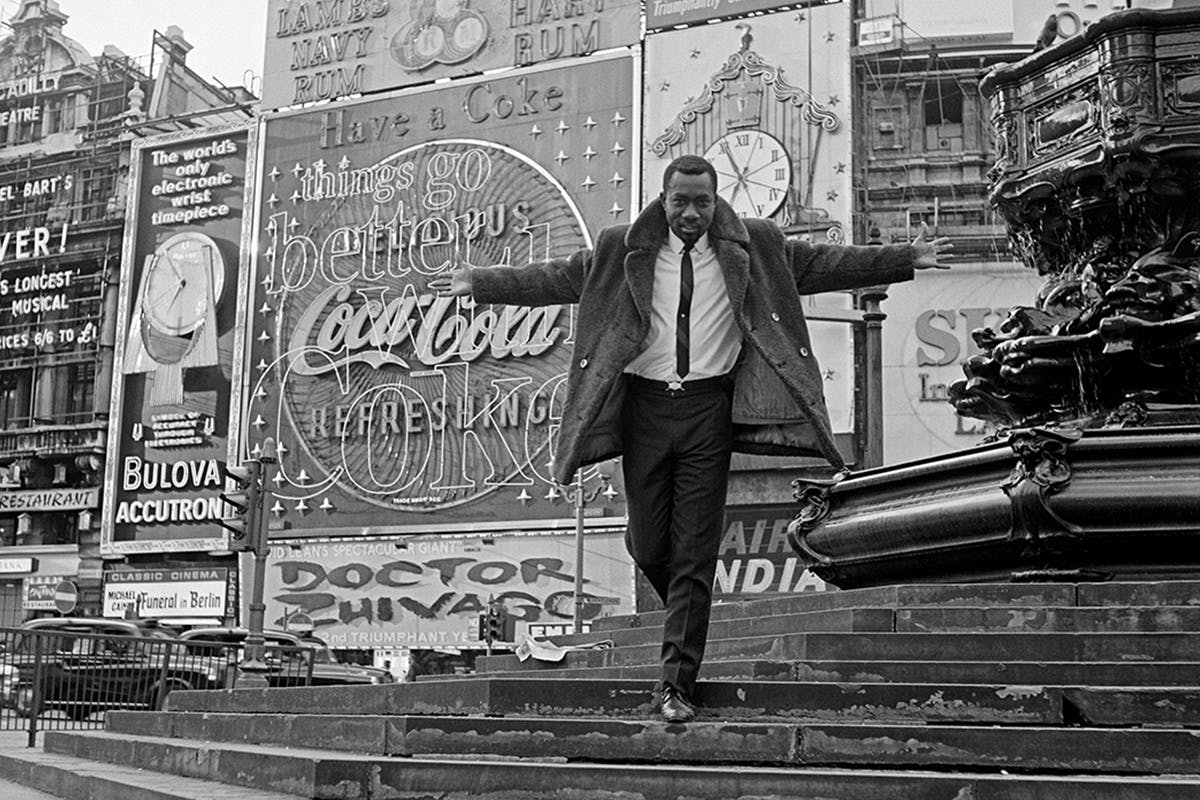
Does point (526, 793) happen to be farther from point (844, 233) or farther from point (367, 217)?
point (367, 217)

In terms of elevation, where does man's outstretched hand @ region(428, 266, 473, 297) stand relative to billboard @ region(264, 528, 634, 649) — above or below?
above

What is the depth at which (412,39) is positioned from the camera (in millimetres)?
38750

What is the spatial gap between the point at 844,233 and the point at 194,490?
59.2 ft

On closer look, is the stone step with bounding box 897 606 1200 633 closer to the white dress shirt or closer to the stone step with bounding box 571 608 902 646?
the stone step with bounding box 571 608 902 646

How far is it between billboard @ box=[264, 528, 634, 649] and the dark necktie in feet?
87.1

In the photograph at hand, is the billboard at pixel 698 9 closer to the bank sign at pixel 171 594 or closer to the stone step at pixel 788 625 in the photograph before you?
the bank sign at pixel 171 594

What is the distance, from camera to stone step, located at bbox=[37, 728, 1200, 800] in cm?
345

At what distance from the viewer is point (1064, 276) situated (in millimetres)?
7859

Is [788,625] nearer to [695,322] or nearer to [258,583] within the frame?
[695,322]

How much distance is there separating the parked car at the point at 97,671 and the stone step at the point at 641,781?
6.81 m

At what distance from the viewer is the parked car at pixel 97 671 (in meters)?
11.3

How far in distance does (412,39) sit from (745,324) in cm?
3549

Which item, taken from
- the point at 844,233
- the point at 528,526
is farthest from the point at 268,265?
the point at 844,233

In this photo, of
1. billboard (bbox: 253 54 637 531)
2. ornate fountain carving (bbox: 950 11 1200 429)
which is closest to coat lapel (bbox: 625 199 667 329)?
ornate fountain carving (bbox: 950 11 1200 429)
